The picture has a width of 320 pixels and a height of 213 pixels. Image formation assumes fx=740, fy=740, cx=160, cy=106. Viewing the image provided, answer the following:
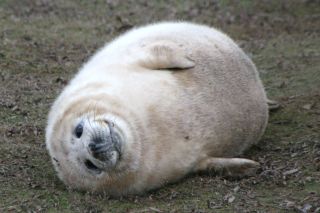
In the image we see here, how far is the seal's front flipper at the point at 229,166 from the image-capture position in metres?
5.05

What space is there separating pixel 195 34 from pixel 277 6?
5.24 metres

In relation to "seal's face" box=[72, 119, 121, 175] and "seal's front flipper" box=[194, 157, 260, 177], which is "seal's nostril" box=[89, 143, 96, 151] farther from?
"seal's front flipper" box=[194, 157, 260, 177]

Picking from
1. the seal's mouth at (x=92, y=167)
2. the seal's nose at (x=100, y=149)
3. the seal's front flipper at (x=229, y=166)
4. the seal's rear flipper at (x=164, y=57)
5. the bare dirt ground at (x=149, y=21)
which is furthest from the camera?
the seal's rear flipper at (x=164, y=57)

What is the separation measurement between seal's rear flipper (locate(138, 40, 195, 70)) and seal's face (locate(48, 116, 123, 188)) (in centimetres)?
87

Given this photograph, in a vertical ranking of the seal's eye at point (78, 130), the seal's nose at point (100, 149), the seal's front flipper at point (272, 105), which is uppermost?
the seal's eye at point (78, 130)

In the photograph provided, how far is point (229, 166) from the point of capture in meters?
5.10

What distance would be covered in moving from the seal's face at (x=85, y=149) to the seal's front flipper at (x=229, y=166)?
84 cm

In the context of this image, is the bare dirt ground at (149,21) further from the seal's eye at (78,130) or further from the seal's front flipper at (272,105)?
the seal's eye at (78,130)

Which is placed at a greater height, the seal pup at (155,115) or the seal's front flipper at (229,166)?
the seal pup at (155,115)

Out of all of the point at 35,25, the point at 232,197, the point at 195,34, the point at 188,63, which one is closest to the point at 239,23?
the point at 35,25

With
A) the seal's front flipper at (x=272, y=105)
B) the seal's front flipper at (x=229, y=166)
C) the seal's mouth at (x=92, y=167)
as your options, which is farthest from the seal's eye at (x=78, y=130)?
the seal's front flipper at (x=272, y=105)

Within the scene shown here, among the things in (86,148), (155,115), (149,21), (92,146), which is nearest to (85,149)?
(86,148)

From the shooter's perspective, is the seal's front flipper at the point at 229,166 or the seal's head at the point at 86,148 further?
the seal's front flipper at the point at 229,166

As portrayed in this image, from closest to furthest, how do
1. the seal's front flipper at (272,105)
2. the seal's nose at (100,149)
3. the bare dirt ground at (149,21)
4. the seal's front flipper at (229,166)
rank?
the seal's nose at (100,149) < the bare dirt ground at (149,21) < the seal's front flipper at (229,166) < the seal's front flipper at (272,105)
